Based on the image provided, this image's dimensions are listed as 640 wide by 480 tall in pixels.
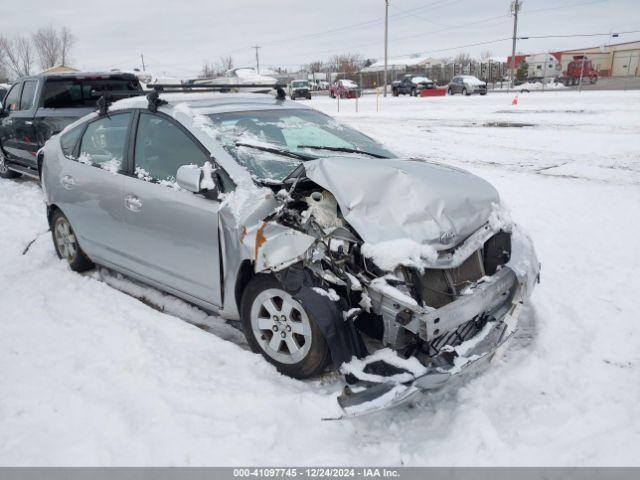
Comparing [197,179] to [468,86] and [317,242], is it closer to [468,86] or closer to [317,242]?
[317,242]

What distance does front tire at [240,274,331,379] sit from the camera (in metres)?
2.92

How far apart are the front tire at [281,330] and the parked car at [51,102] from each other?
599 centimetres

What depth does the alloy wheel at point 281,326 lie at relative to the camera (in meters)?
2.96

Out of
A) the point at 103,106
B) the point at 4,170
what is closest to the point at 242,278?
the point at 103,106

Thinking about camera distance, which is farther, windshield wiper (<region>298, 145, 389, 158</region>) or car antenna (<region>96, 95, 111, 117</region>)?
car antenna (<region>96, 95, 111, 117</region>)

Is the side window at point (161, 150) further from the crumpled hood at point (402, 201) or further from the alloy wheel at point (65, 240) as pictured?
the alloy wheel at point (65, 240)

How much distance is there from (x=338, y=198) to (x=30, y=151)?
7.50m

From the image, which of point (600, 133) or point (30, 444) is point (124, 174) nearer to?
point (30, 444)

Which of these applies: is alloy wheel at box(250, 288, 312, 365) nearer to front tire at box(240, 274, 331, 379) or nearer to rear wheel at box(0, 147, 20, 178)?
front tire at box(240, 274, 331, 379)

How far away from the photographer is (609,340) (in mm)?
3504

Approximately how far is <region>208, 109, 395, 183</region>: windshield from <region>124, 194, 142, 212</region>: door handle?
0.86 metres

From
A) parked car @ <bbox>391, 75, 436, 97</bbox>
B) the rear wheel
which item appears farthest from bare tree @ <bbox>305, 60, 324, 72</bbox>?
the rear wheel
